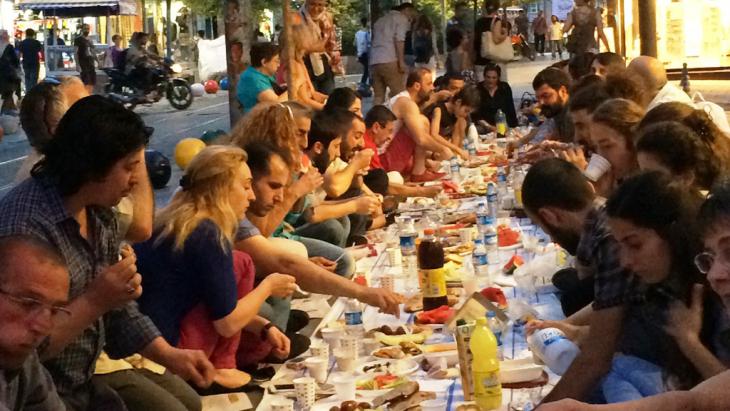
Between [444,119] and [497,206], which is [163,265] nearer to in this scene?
[497,206]

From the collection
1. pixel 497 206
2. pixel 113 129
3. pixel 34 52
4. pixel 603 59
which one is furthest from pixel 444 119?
pixel 34 52

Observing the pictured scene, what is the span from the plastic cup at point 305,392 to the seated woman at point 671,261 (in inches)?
53.6

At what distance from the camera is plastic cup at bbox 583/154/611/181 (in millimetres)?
5949

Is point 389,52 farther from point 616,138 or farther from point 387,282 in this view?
point 616,138

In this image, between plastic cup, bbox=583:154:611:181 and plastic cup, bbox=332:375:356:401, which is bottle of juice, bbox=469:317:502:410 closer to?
plastic cup, bbox=332:375:356:401

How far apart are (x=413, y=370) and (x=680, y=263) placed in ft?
4.81

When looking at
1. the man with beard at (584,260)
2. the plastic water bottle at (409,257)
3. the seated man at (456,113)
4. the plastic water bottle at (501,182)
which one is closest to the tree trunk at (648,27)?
the seated man at (456,113)

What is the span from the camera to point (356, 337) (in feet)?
17.1

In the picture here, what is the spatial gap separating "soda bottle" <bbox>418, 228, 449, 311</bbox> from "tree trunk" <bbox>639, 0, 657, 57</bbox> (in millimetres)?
10017

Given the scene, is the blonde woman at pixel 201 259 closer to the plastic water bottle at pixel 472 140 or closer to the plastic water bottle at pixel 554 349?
the plastic water bottle at pixel 554 349

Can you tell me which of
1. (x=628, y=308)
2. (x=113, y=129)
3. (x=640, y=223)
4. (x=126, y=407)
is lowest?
(x=126, y=407)

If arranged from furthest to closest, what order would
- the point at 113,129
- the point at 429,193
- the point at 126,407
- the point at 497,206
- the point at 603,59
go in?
1. the point at 603,59
2. the point at 429,193
3. the point at 497,206
4. the point at 126,407
5. the point at 113,129

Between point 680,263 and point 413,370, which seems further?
point 413,370

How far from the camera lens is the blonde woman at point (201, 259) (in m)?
5.07
